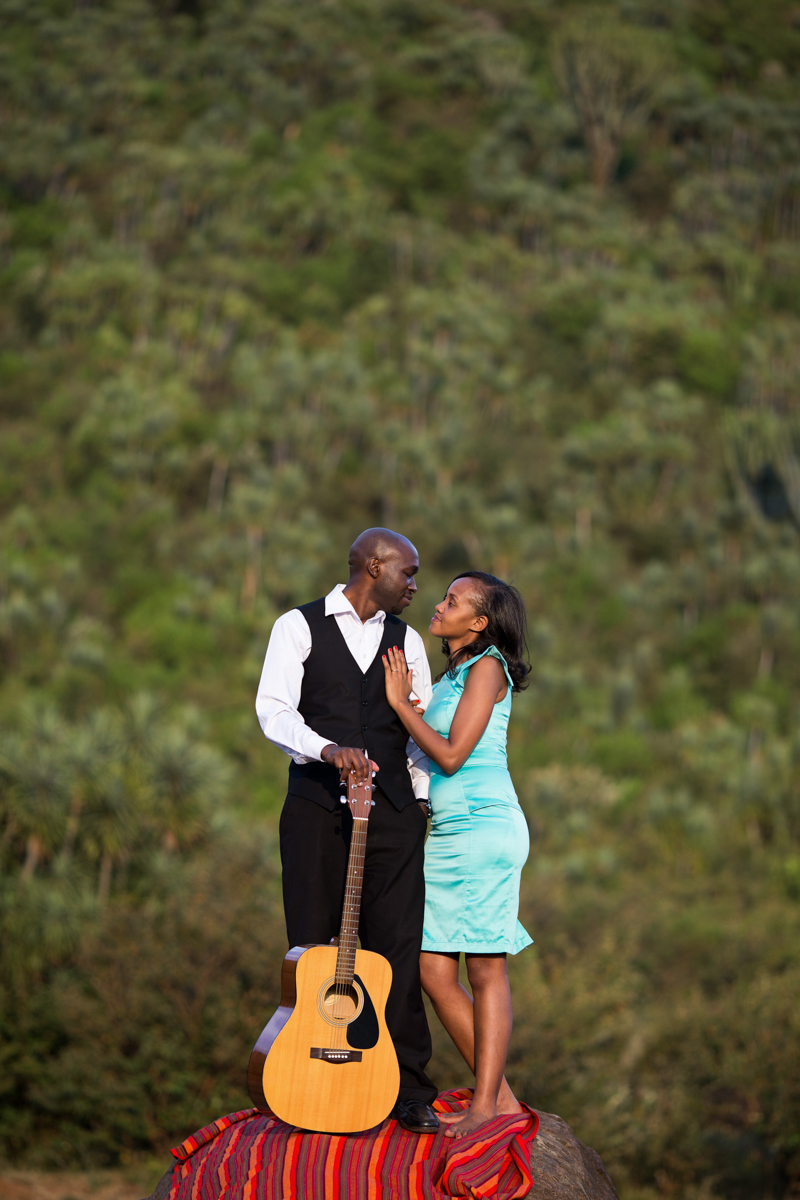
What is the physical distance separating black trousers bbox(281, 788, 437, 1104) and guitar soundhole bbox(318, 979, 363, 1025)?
21cm

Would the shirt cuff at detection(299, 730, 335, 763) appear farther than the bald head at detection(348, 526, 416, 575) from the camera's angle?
No

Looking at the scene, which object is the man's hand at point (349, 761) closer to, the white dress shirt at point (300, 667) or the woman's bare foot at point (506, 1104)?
the white dress shirt at point (300, 667)

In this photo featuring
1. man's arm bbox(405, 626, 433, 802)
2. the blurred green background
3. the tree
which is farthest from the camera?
the tree

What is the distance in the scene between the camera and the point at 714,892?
32594 mm

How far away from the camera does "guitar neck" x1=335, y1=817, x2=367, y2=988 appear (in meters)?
4.22

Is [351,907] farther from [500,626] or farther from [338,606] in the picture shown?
[500,626]

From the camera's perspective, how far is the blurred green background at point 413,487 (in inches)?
759

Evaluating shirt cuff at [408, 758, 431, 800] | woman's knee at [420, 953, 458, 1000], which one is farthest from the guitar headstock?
woman's knee at [420, 953, 458, 1000]

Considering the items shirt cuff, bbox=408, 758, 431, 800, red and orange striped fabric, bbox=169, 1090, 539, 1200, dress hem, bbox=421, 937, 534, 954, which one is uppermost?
shirt cuff, bbox=408, 758, 431, 800

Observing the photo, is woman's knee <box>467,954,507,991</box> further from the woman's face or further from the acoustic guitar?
the woman's face

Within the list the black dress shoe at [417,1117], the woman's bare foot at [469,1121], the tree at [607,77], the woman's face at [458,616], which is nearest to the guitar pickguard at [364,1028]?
the black dress shoe at [417,1117]

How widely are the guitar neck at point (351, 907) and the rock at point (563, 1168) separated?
1.10 m

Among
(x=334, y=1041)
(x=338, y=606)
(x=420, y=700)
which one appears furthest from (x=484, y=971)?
(x=338, y=606)

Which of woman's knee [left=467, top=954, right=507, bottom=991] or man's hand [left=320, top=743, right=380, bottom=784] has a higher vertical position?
man's hand [left=320, top=743, right=380, bottom=784]
